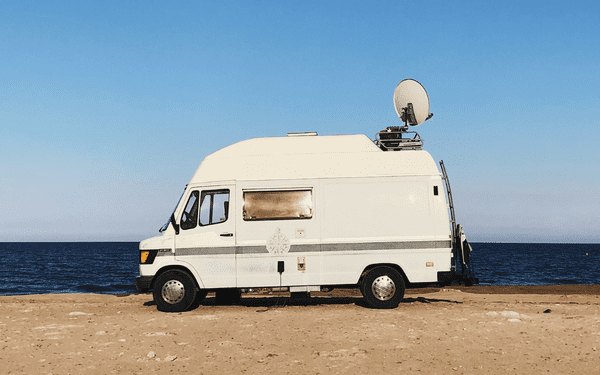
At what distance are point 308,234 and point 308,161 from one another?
165 cm

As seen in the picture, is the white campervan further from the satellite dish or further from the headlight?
the satellite dish

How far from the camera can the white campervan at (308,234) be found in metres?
9.89

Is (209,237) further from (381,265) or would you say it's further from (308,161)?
(381,265)

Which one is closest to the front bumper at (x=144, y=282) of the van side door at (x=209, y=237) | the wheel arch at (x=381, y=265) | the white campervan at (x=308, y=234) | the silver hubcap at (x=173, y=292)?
the white campervan at (x=308, y=234)

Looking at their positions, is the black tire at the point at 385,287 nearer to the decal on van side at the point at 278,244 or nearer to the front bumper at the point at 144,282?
the decal on van side at the point at 278,244

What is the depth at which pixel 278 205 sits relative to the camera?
32.9 feet

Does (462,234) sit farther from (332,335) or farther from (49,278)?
(49,278)

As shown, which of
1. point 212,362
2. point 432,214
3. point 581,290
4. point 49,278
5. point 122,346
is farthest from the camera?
point 49,278

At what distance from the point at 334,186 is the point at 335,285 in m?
2.18

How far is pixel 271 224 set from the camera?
9938 millimetres

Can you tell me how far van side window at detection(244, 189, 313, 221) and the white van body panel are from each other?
0.33 feet

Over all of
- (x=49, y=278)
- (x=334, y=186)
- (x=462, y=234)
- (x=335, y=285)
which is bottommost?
(x=49, y=278)

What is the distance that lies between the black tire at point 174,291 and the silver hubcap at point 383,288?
4001mm

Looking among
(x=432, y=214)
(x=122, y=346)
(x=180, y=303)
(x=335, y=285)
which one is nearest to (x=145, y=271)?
(x=180, y=303)
